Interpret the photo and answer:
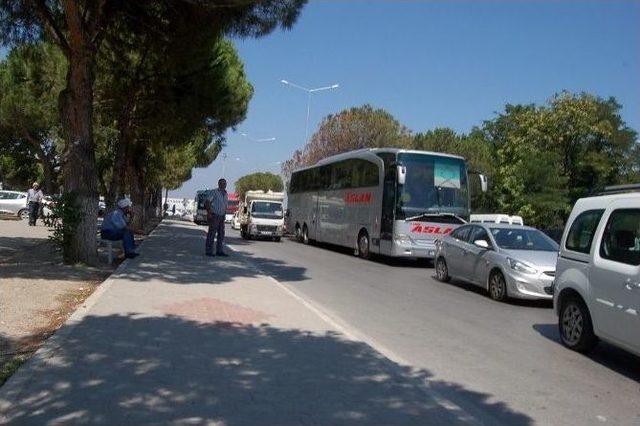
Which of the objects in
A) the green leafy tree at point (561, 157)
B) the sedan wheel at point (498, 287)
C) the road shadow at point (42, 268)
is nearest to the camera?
the road shadow at point (42, 268)

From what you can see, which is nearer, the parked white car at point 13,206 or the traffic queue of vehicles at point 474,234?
the traffic queue of vehicles at point 474,234

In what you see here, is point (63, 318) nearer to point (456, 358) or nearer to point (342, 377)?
point (342, 377)

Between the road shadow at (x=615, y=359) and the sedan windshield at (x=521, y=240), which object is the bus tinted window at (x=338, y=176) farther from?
the road shadow at (x=615, y=359)

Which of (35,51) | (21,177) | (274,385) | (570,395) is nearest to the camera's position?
(274,385)

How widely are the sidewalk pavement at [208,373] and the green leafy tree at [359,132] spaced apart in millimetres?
37667

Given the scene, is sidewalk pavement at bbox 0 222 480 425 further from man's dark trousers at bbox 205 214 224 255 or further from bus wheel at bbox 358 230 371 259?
bus wheel at bbox 358 230 371 259

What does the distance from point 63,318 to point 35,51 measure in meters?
13.3

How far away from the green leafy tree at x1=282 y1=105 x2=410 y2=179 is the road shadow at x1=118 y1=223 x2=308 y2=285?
2815cm

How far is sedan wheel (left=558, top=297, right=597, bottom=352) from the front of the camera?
309 inches

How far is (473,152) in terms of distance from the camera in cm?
5525

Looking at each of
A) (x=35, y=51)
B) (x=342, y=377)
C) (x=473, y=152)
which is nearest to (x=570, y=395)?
(x=342, y=377)

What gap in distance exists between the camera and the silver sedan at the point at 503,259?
11898mm

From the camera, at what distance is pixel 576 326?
26.5ft

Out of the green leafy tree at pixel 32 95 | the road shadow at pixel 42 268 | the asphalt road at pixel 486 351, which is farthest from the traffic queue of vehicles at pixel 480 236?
the green leafy tree at pixel 32 95
